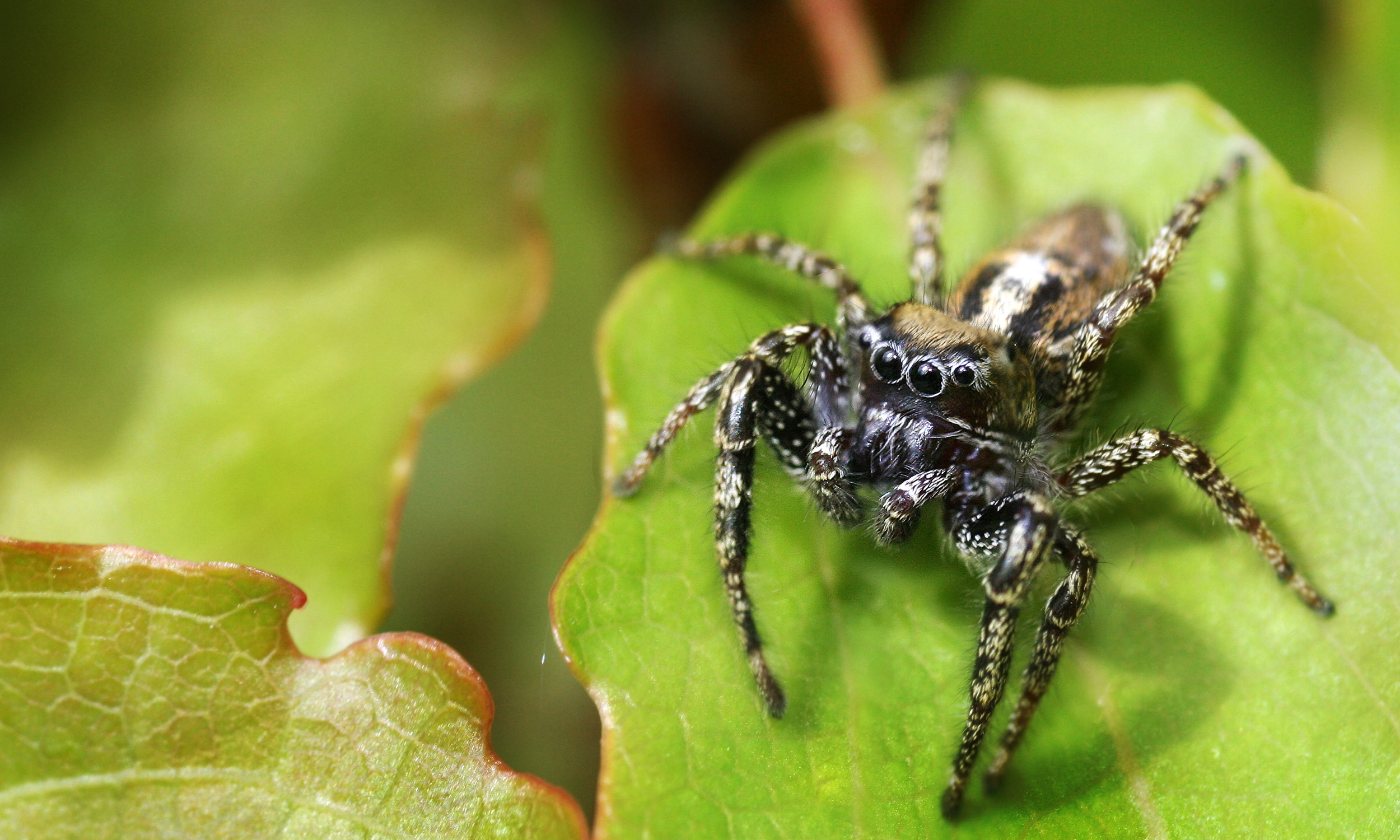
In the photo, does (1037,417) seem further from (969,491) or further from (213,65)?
(213,65)

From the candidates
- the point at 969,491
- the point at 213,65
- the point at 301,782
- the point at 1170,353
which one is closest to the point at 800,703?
the point at 969,491

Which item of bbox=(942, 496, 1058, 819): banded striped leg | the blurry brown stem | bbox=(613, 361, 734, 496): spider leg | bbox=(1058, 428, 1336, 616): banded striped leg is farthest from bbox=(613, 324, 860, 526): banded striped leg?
the blurry brown stem

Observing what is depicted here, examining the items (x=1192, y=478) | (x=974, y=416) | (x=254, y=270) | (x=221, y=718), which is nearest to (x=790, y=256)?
(x=974, y=416)

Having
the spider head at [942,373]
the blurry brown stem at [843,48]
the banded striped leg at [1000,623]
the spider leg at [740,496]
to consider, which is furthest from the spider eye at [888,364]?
the blurry brown stem at [843,48]

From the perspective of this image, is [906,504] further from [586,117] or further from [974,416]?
[586,117]

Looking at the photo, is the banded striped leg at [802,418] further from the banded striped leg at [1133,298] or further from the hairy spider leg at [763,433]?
the banded striped leg at [1133,298]

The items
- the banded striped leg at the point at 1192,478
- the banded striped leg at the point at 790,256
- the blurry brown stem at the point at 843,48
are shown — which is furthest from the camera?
the blurry brown stem at the point at 843,48
